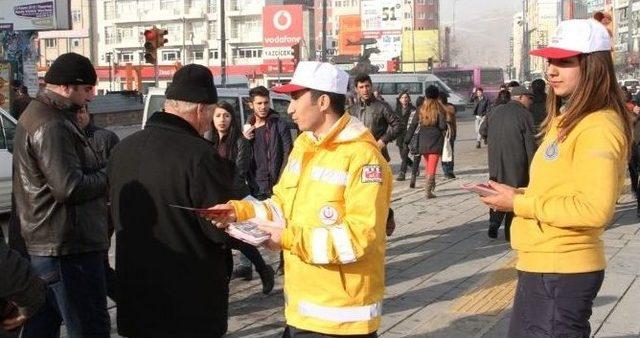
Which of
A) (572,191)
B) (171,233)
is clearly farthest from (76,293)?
(572,191)

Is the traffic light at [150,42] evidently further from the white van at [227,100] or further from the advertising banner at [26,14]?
the advertising banner at [26,14]

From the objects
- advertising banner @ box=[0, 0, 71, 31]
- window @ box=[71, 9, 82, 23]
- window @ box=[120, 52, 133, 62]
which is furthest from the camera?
window @ box=[71, 9, 82, 23]

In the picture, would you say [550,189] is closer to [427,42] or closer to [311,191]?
[311,191]

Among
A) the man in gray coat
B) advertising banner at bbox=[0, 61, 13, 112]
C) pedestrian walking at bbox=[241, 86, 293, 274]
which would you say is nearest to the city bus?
advertising banner at bbox=[0, 61, 13, 112]

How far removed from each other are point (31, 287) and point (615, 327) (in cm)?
422

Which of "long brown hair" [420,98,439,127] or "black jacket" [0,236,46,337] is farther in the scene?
"long brown hair" [420,98,439,127]

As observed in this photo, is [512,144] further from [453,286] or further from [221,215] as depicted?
[221,215]

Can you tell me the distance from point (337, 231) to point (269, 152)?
16.1ft

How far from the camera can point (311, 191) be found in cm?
324

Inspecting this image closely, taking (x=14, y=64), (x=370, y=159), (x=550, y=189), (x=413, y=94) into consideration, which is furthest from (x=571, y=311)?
(x=413, y=94)

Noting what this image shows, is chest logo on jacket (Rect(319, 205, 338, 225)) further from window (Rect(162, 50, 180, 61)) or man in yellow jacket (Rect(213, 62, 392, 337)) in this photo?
window (Rect(162, 50, 180, 61))

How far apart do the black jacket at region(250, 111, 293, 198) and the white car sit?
2.91 metres

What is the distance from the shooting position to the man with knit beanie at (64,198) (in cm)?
418

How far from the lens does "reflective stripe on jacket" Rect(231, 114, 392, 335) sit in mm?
3102
